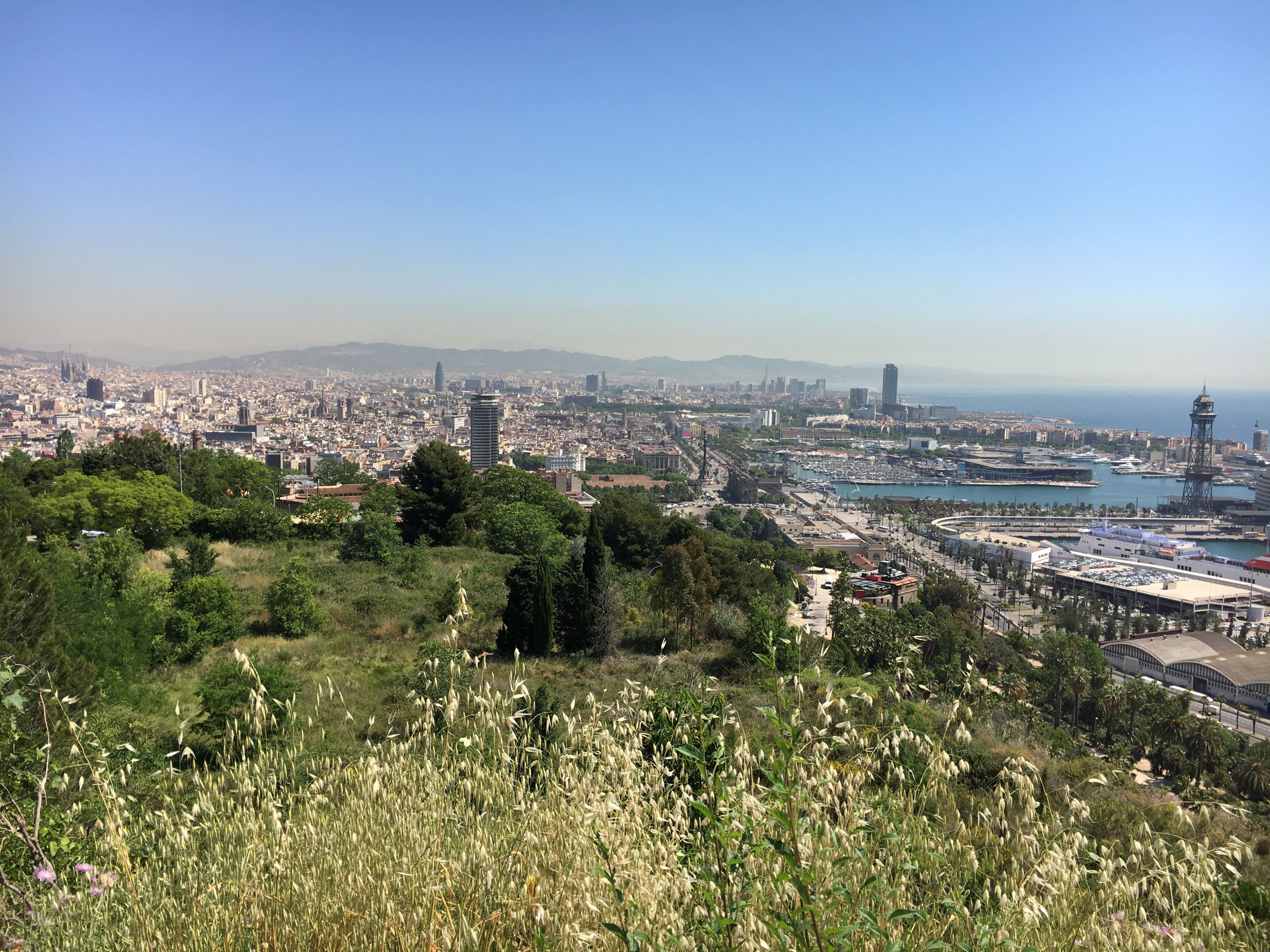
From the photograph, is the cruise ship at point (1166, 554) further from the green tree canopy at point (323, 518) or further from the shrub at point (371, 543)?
the green tree canopy at point (323, 518)

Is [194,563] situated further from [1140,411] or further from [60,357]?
[1140,411]

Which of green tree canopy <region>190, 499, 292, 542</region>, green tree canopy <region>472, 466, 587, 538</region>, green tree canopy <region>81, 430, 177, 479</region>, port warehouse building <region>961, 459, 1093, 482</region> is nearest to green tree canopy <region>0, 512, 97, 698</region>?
green tree canopy <region>190, 499, 292, 542</region>

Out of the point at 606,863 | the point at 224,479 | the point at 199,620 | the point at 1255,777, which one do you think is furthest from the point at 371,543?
the point at 1255,777

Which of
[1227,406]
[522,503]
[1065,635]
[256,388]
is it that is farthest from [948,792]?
[1227,406]

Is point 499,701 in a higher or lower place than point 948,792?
higher

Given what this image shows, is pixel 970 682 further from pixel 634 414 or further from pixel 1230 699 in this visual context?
pixel 634 414

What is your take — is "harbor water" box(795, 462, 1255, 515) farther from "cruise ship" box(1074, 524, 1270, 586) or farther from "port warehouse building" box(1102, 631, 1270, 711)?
"port warehouse building" box(1102, 631, 1270, 711)
